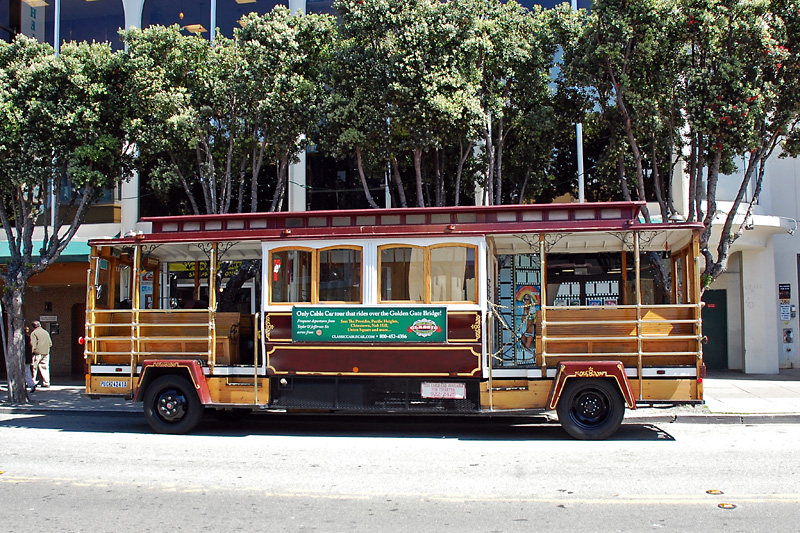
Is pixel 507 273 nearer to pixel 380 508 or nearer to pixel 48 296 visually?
pixel 380 508

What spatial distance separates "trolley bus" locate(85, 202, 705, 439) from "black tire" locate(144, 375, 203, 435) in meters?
0.02

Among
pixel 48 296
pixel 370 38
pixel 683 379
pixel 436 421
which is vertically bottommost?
pixel 436 421

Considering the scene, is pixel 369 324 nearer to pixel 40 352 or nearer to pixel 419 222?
pixel 419 222

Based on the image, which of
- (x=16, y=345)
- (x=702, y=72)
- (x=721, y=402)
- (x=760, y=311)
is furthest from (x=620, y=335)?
(x=16, y=345)

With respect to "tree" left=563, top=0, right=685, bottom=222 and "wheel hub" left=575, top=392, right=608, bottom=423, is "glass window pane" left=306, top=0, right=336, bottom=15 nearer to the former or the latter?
"tree" left=563, top=0, right=685, bottom=222

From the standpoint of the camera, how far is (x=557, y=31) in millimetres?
13156

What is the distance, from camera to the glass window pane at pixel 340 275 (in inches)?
400

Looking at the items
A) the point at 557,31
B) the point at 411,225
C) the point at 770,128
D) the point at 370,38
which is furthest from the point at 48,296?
the point at 770,128

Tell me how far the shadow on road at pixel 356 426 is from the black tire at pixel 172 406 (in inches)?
11.5

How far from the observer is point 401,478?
7.39 metres

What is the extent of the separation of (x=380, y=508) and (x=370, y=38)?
29.4ft

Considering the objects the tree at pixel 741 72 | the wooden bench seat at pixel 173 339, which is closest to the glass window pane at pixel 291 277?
the wooden bench seat at pixel 173 339

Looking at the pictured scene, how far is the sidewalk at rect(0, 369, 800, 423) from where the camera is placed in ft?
38.2

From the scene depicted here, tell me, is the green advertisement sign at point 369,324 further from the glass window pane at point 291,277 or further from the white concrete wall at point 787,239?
the white concrete wall at point 787,239
